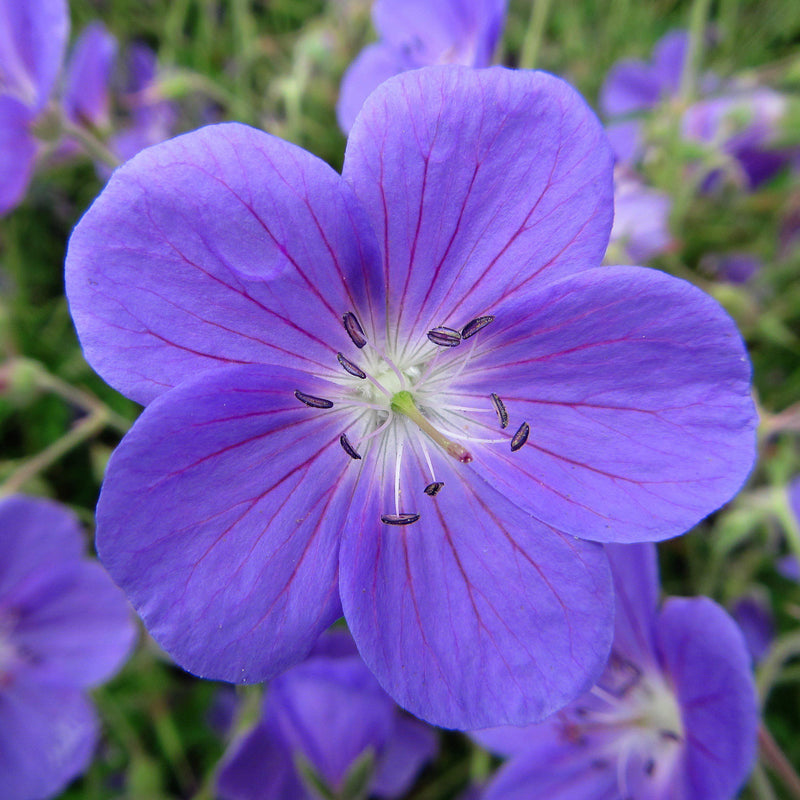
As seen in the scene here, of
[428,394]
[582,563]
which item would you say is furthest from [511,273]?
[582,563]

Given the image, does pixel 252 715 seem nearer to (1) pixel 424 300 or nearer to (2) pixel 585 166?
(1) pixel 424 300

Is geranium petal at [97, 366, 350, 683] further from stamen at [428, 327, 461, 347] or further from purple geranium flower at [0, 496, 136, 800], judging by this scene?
purple geranium flower at [0, 496, 136, 800]

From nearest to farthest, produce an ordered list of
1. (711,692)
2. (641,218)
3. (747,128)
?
1. (711,692)
2. (641,218)
3. (747,128)

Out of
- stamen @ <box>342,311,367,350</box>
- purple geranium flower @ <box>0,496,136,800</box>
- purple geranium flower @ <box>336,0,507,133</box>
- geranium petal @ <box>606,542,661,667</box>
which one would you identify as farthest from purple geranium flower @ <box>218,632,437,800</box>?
purple geranium flower @ <box>336,0,507,133</box>

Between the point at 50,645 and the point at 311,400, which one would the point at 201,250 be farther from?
the point at 50,645

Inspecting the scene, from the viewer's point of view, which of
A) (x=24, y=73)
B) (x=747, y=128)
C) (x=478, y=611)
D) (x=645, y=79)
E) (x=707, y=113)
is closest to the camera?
(x=478, y=611)

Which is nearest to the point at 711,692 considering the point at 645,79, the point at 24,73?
the point at 24,73
